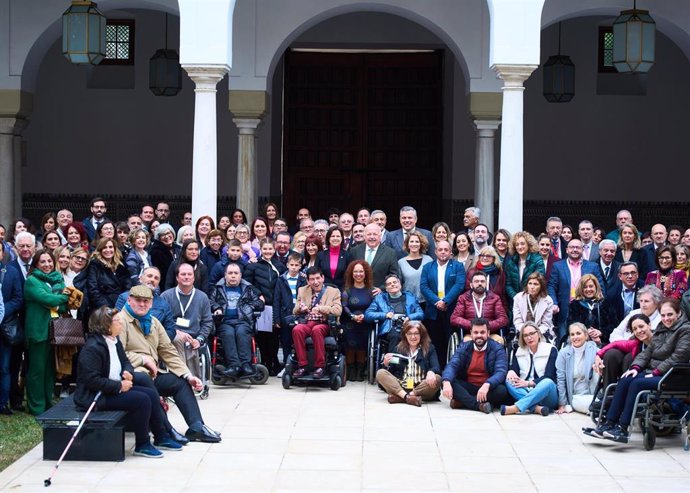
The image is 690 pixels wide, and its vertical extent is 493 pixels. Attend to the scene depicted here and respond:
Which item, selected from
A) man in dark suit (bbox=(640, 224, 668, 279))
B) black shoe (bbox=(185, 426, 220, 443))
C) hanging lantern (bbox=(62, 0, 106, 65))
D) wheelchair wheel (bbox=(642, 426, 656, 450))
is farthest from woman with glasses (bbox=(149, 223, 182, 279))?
wheelchair wheel (bbox=(642, 426, 656, 450))

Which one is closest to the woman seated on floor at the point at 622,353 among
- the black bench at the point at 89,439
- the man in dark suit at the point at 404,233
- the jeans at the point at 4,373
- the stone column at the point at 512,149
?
the man in dark suit at the point at 404,233

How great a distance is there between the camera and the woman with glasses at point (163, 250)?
514 inches

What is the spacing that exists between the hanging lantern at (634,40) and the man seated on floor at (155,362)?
297 inches

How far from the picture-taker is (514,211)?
14578 mm

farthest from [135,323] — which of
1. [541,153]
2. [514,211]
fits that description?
[541,153]

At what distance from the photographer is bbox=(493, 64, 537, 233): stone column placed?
47.8 feet

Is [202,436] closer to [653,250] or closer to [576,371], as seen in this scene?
[576,371]

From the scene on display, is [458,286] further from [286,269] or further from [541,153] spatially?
[541,153]

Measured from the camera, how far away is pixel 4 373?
36.3 feet

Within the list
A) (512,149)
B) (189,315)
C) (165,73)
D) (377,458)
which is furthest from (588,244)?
(165,73)

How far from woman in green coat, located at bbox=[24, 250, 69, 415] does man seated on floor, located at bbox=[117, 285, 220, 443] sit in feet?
4.38

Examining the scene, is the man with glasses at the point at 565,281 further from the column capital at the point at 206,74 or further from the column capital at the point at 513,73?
the column capital at the point at 206,74

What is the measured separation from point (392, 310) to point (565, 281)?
6.12 feet

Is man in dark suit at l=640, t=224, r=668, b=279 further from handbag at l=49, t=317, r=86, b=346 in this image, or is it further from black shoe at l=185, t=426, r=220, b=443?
handbag at l=49, t=317, r=86, b=346
